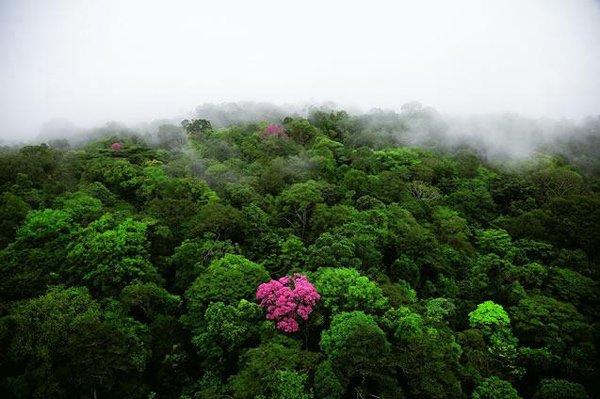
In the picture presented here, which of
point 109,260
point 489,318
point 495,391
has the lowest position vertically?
point 495,391

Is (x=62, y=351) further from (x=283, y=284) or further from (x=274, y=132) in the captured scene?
(x=274, y=132)

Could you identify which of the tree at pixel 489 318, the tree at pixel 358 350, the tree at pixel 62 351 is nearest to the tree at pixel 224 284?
the tree at pixel 62 351

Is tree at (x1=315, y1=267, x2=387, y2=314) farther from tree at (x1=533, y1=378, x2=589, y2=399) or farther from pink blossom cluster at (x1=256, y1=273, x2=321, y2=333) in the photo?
tree at (x1=533, y1=378, x2=589, y2=399)

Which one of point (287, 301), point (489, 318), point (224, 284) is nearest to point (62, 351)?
point (224, 284)

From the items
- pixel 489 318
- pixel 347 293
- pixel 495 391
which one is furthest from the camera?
pixel 489 318

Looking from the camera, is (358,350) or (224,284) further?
(224,284)

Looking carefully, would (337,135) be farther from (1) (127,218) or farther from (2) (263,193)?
(1) (127,218)
